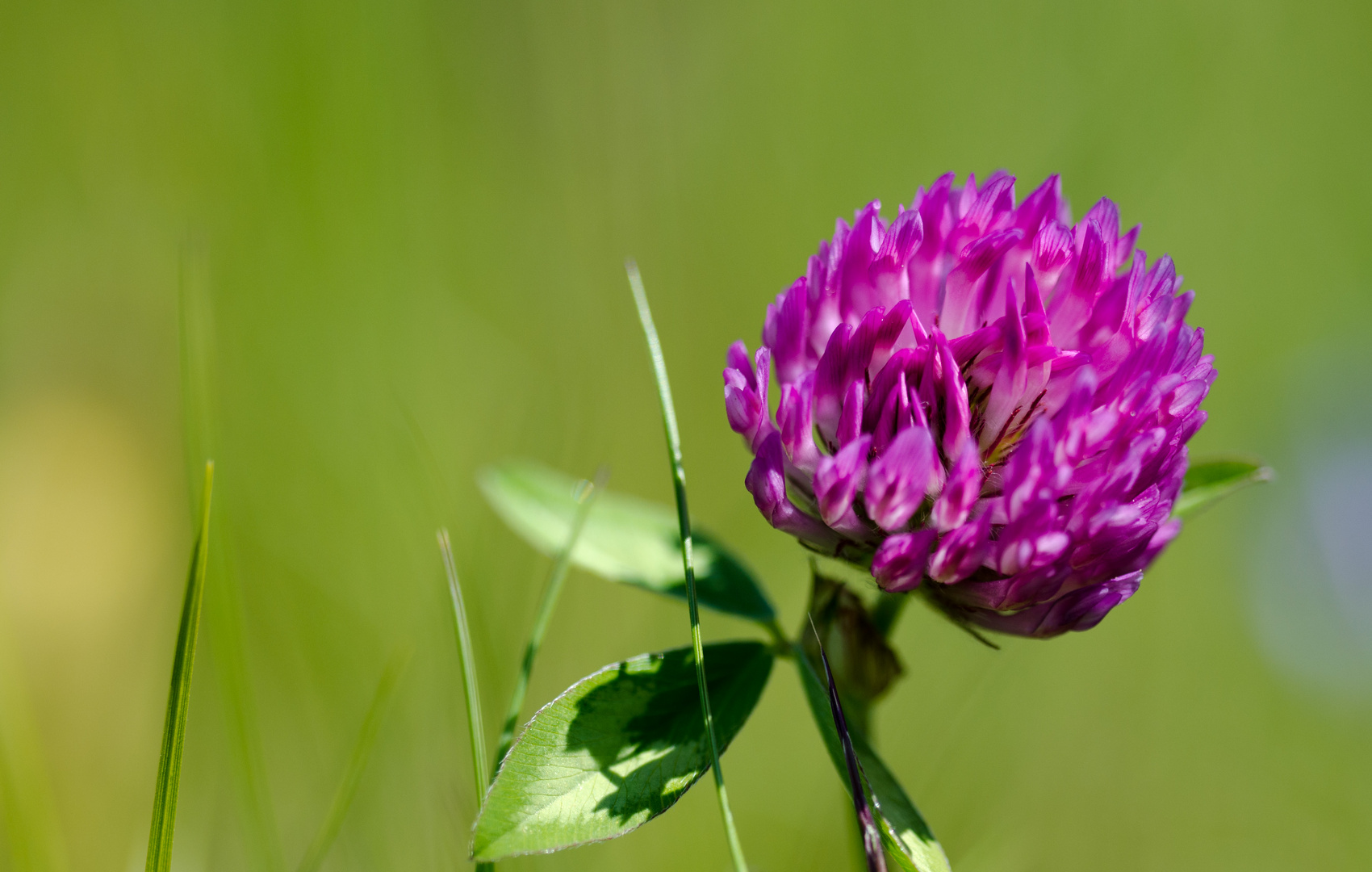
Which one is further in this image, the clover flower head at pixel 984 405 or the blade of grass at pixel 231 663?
the blade of grass at pixel 231 663

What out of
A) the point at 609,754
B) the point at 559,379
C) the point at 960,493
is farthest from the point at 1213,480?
the point at 559,379

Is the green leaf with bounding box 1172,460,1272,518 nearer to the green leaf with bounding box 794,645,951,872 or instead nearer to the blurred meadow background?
the green leaf with bounding box 794,645,951,872

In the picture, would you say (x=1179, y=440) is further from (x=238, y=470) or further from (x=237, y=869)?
(x=238, y=470)

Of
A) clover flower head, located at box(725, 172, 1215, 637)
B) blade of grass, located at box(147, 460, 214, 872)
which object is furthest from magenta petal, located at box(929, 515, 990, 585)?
blade of grass, located at box(147, 460, 214, 872)

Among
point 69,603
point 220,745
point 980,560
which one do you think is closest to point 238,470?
point 69,603

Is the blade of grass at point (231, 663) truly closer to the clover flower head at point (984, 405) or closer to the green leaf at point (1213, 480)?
the clover flower head at point (984, 405)

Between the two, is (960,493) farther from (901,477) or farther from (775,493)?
(775,493)

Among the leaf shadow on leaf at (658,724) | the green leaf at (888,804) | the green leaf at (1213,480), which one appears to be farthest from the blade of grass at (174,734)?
the green leaf at (1213,480)
